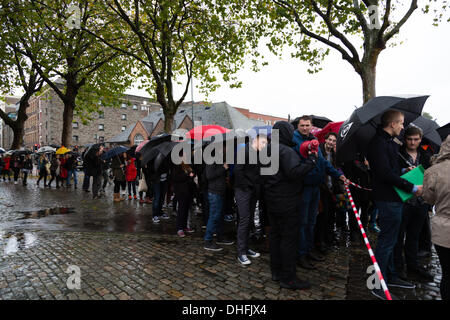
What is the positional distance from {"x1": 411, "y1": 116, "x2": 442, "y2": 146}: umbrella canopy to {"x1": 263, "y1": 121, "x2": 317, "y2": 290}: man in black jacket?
2.57 metres

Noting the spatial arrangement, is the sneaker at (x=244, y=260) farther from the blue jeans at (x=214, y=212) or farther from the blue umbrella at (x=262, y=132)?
the blue umbrella at (x=262, y=132)

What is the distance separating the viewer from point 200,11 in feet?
44.0

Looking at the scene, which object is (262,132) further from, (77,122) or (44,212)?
(77,122)

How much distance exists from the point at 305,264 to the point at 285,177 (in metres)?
1.59

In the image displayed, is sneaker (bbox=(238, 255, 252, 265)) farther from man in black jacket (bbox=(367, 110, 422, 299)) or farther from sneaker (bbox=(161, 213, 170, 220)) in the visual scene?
sneaker (bbox=(161, 213, 170, 220))

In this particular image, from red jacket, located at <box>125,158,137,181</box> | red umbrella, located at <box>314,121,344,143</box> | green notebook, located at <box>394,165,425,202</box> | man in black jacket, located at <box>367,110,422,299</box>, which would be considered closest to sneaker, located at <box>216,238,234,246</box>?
man in black jacket, located at <box>367,110,422,299</box>

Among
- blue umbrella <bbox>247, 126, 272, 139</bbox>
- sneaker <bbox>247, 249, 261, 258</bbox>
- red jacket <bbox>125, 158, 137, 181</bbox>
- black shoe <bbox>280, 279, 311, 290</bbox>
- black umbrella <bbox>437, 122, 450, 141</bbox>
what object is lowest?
sneaker <bbox>247, 249, 261, 258</bbox>

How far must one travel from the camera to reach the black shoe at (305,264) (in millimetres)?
4273

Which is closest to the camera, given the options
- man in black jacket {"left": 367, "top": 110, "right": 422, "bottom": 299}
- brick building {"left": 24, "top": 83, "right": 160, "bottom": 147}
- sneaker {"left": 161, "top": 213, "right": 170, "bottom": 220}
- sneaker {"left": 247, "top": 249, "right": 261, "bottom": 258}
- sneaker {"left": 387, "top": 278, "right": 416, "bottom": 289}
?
man in black jacket {"left": 367, "top": 110, "right": 422, "bottom": 299}

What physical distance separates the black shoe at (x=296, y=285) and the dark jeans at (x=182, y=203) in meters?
2.88

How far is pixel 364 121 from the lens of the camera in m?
3.41

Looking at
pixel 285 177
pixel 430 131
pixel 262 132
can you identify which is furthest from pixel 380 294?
pixel 430 131

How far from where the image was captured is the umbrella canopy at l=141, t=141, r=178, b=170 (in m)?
6.53

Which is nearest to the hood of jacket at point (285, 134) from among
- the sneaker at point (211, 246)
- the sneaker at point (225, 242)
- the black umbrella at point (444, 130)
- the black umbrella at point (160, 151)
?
the sneaker at point (211, 246)
